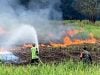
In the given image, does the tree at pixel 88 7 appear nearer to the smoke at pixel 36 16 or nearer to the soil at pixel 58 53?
Answer: the smoke at pixel 36 16

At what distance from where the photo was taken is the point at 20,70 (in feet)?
52.2

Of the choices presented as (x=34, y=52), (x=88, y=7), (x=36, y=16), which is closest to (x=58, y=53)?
(x=34, y=52)

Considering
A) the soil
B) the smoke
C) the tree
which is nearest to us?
the soil

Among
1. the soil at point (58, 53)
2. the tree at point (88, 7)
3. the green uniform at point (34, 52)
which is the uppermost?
the tree at point (88, 7)

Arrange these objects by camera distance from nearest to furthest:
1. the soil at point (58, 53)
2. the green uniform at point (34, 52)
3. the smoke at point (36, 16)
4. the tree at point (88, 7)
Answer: the green uniform at point (34, 52) → the soil at point (58, 53) → the smoke at point (36, 16) → the tree at point (88, 7)

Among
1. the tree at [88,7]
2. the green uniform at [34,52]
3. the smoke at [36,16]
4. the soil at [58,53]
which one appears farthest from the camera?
the tree at [88,7]

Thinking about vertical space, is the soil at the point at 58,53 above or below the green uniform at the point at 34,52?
below

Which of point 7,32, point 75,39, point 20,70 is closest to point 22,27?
point 7,32

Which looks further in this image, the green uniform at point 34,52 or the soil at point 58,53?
the soil at point 58,53

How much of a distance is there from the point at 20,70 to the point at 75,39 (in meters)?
23.8

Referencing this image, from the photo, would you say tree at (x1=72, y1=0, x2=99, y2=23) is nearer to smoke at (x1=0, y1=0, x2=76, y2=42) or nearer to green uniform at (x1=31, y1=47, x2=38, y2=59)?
smoke at (x1=0, y1=0, x2=76, y2=42)

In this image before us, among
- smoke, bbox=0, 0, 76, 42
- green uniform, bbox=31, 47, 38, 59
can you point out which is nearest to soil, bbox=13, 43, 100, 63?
green uniform, bbox=31, 47, 38, 59

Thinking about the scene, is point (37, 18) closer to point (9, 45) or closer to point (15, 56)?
point (9, 45)

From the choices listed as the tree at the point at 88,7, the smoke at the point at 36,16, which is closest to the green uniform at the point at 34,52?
the smoke at the point at 36,16
